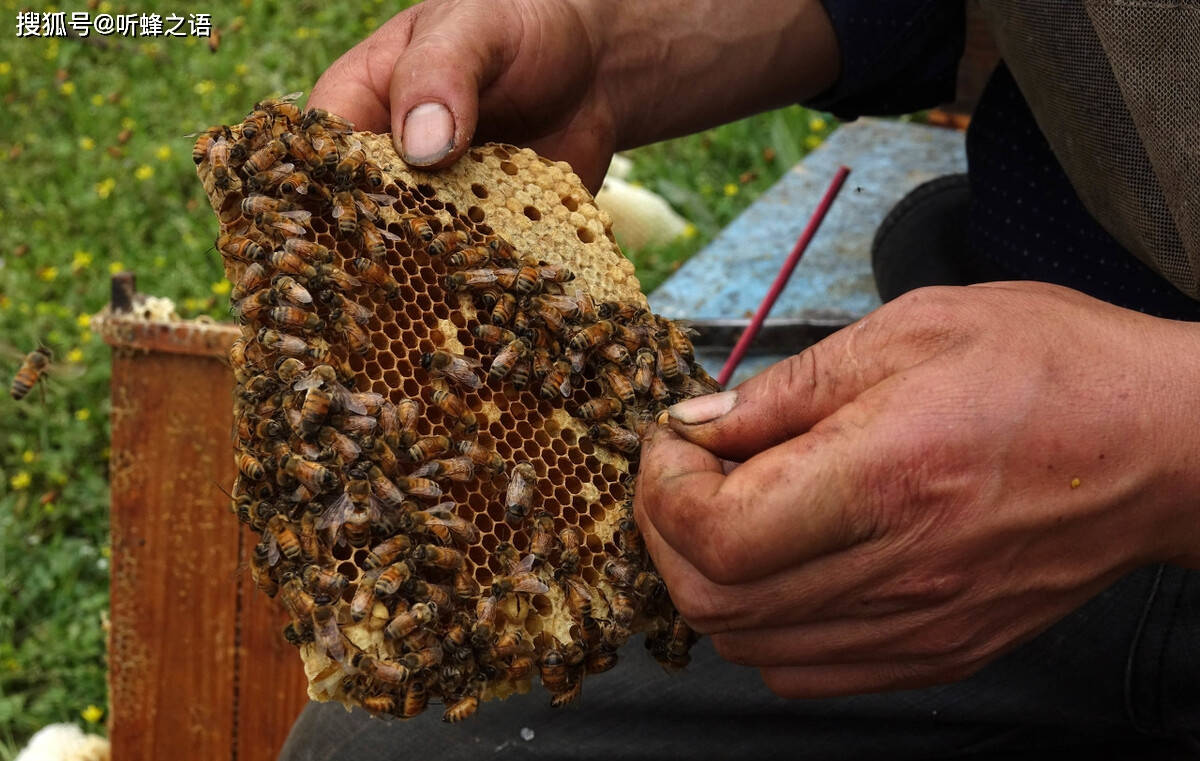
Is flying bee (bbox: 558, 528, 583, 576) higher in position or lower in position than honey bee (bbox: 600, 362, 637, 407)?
lower

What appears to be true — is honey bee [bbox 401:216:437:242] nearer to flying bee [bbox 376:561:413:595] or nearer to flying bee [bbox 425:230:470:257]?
flying bee [bbox 425:230:470:257]

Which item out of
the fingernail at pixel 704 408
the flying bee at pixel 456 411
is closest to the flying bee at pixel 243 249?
the flying bee at pixel 456 411

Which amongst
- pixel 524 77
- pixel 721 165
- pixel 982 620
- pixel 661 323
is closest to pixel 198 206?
pixel 721 165

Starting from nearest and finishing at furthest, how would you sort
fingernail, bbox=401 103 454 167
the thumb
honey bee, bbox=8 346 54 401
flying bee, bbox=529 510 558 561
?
the thumb < flying bee, bbox=529 510 558 561 < fingernail, bbox=401 103 454 167 < honey bee, bbox=8 346 54 401

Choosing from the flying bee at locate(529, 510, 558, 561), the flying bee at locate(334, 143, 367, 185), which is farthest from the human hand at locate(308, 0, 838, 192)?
the flying bee at locate(529, 510, 558, 561)

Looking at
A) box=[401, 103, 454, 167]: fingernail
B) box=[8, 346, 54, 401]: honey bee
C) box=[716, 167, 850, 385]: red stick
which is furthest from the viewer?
box=[716, 167, 850, 385]: red stick

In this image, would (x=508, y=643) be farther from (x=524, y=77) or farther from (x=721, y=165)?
(x=721, y=165)
